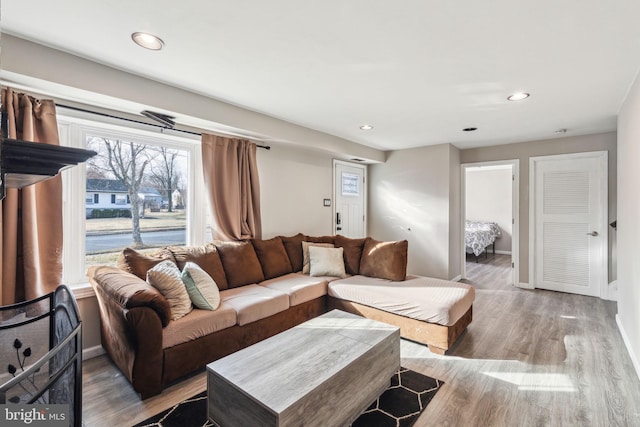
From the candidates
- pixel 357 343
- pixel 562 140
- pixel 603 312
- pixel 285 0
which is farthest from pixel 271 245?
pixel 562 140

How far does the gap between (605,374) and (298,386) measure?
2.42m

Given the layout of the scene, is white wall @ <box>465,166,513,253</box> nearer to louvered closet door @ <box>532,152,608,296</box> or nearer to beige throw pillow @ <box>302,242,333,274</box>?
louvered closet door @ <box>532,152,608,296</box>

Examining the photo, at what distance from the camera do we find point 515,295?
430cm

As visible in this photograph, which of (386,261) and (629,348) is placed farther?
(386,261)

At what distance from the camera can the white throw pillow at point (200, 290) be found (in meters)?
2.45

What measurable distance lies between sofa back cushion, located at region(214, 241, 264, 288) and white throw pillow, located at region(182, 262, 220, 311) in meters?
0.62

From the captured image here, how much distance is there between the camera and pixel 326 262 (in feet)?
12.2

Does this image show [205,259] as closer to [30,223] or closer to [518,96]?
[30,223]

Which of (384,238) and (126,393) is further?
(384,238)

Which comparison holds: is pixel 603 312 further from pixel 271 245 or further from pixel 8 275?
pixel 8 275

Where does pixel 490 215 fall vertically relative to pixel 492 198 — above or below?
below

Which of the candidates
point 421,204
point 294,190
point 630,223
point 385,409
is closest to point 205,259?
point 294,190

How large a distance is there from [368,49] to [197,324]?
2324 mm

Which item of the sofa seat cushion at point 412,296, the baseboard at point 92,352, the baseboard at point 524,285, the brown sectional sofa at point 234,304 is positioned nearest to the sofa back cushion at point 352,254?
the brown sectional sofa at point 234,304
